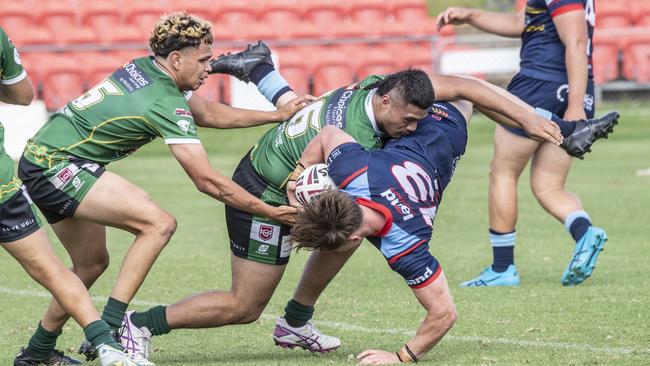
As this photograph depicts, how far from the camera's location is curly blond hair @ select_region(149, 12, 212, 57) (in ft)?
20.0

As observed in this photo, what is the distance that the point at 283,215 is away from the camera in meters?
5.86

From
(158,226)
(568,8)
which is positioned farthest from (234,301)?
(568,8)

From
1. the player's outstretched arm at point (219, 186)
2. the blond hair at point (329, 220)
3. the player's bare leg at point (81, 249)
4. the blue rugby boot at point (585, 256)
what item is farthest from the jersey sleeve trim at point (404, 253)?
the blue rugby boot at point (585, 256)

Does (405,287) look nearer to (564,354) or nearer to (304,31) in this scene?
(564,354)

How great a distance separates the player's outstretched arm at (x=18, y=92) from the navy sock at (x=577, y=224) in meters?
4.19

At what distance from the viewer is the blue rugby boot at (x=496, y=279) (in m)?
8.52

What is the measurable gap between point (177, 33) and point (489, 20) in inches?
155

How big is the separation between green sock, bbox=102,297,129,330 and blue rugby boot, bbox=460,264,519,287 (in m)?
3.38

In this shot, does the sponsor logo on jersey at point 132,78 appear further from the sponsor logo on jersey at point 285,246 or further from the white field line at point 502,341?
the white field line at point 502,341

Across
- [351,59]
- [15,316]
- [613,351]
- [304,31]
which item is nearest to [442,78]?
[613,351]

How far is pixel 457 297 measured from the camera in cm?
796

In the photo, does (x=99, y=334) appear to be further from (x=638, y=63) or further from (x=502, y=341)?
(x=638, y=63)

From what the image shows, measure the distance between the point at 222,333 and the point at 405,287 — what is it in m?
1.94

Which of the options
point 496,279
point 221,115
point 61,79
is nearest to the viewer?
point 221,115
